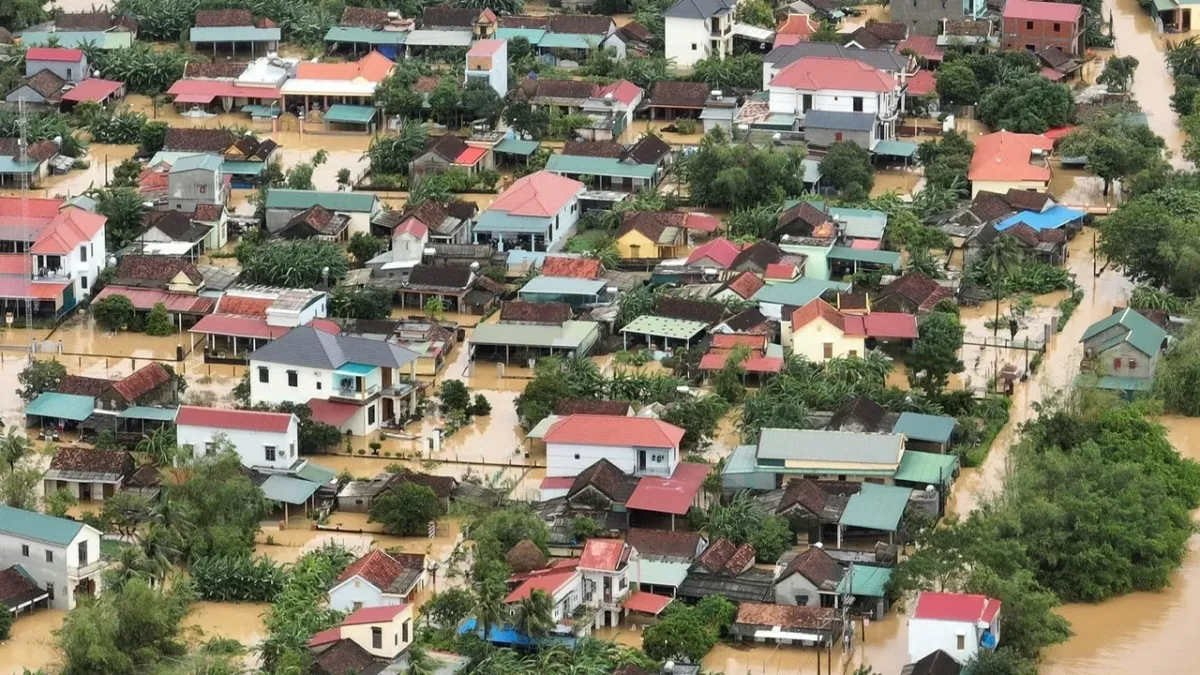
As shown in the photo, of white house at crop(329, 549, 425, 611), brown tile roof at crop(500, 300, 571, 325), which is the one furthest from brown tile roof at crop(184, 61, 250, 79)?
white house at crop(329, 549, 425, 611)

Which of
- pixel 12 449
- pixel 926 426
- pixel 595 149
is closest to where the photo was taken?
pixel 12 449

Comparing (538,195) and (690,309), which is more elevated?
(538,195)

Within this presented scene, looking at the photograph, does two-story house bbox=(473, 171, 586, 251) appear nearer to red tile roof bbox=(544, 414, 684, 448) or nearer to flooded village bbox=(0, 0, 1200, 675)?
flooded village bbox=(0, 0, 1200, 675)

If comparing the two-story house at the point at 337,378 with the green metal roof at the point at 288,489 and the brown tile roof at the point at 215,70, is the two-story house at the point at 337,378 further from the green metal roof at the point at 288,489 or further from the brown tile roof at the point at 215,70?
the brown tile roof at the point at 215,70

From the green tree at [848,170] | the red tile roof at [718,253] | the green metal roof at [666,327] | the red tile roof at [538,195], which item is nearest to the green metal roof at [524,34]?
the red tile roof at [538,195]

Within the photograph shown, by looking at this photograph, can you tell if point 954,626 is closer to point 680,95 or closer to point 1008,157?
point 1008,157

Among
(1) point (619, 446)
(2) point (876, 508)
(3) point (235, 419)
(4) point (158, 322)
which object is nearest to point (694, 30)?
(4) point (158, 322)
